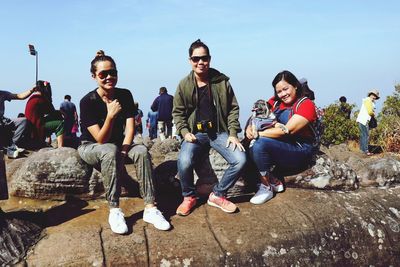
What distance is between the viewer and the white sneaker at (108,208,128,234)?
5.98 meters

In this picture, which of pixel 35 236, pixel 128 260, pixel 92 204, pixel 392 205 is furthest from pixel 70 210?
pixel 392 205

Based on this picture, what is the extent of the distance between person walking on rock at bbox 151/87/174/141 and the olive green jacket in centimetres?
1186

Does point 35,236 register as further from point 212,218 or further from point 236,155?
point 236,155

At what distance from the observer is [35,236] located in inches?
236

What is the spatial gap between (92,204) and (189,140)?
6.58ft

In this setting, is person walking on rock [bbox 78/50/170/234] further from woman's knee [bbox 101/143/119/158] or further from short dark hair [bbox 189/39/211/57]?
short dark hair [bbox 189/39/211/57]

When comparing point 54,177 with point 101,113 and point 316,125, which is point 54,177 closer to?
point 101,113

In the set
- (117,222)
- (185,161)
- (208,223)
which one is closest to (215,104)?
(185,161)

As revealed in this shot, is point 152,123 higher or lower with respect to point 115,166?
lower

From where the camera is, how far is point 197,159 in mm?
7164

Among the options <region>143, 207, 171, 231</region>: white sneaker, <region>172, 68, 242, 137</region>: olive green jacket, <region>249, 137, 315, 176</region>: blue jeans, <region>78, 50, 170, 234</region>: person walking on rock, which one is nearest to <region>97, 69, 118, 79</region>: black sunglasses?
<region>78, 50, 170, 234</region>: person walking on rock

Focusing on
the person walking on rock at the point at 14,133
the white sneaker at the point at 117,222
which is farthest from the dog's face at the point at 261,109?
the person walking on rock at the point at 14,133

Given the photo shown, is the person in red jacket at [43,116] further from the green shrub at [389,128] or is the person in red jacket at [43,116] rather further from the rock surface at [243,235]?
the green shrub at [389,128]

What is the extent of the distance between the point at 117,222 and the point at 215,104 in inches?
103
